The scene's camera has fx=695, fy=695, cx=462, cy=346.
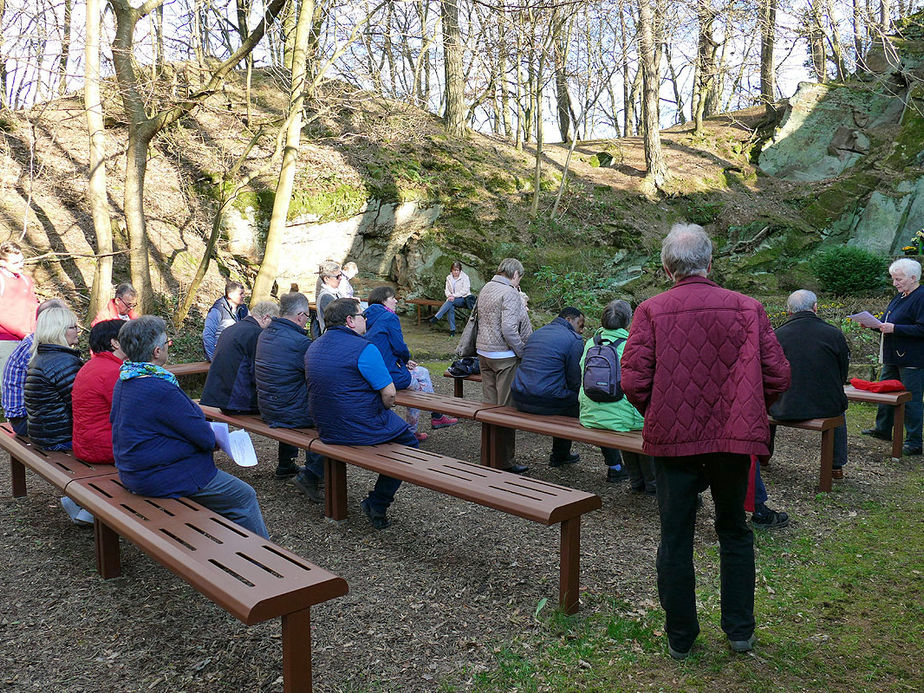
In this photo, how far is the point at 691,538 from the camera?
2.90m

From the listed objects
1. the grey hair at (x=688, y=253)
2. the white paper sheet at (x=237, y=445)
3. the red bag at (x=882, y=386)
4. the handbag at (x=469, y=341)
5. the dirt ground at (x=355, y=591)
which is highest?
the grey hair at (x=688, y=253)

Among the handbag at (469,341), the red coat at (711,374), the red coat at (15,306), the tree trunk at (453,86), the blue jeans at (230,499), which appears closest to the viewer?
the red coat at (711,374)

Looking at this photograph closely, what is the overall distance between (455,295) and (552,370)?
868 centimetres

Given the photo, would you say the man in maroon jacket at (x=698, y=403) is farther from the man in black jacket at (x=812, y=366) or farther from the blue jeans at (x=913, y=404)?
the blue jeans at (x=913, y=404)

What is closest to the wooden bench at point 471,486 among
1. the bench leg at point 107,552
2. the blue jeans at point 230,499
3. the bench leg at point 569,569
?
the bench leg at point 569,569

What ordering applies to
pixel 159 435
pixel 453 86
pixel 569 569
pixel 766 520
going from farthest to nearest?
pixel 453 86 < pixel 766 520 < pixel 159 435 < pixel 569 569

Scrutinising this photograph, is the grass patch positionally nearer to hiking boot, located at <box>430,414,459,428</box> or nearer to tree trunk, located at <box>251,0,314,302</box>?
hiking boot, located at <box>430,414,459,428</box>

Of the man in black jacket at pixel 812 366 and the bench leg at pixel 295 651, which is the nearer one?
the bench leg at pixel 295 651

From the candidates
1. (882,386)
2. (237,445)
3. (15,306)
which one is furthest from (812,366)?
(15,306)

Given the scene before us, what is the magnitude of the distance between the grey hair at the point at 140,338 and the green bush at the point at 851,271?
13.2 m

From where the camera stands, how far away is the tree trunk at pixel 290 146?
10289mm

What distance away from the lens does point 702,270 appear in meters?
2.93

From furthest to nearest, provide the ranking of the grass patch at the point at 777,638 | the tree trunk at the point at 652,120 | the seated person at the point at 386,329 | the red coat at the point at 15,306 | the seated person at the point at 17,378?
the tree trunk at the point at 652,120
the red coat at the point at 15,306
the seated person at the point at 386,329
the seated person at the point at 17,378
the grass patch at the point at 777,638

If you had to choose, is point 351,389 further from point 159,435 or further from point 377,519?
point 159,435
